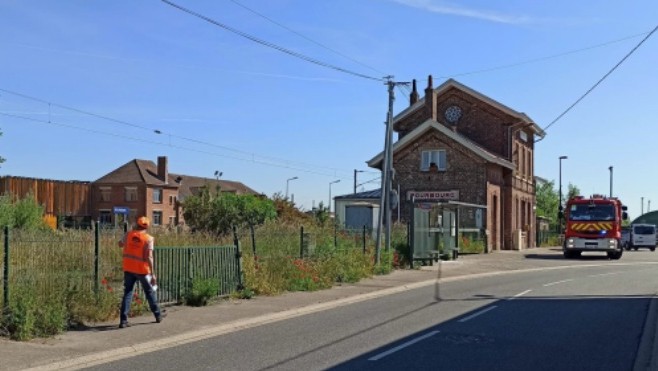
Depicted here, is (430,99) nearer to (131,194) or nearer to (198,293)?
(198,293)

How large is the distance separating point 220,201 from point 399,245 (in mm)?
29953

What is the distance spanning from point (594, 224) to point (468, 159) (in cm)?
851

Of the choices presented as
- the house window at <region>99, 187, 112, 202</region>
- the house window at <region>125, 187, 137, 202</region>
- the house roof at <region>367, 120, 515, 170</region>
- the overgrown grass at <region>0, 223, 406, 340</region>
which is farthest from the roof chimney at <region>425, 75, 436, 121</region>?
the house window at <region>99, 187, 112, 202</region>

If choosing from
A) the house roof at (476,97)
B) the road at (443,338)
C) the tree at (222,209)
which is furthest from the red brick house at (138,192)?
the road at (443,338)

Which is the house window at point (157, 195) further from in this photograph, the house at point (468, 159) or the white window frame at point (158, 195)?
the house at point (468, 159)

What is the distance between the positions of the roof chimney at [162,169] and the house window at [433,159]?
56.4 metres

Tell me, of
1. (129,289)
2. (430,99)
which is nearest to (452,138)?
(430,99)

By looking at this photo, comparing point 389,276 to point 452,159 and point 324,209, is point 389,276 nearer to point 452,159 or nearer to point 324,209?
point 452,159

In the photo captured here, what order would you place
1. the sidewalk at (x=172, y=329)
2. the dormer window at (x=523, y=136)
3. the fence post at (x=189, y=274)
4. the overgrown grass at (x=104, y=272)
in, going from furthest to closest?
the dormer window at (x=523, y=136), the fence post at (x=189, y=274), the overgrown grass at (x=104, y=272), the sidewalk at (x=172, y=329)

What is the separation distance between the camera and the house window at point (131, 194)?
89750mm

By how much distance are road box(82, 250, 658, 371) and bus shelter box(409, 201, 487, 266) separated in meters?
8.76

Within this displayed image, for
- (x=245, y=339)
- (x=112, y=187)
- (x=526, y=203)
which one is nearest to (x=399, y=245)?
(x=245, y=339)

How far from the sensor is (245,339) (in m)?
11.0

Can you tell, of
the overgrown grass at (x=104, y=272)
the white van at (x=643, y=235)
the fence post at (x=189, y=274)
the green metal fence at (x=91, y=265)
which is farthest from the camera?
the white van at (x=643, y=235)
